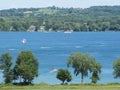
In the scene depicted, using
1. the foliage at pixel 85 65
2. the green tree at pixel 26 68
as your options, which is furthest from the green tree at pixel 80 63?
the green tree at pixel 26 68

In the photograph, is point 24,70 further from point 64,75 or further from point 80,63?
point 80,63

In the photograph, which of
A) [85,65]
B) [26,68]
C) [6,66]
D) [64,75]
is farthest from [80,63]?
[6,66]

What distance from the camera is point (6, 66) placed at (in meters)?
68.4

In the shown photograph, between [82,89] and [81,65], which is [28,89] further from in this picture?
[81,65]

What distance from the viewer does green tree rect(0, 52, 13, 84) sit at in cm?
6719

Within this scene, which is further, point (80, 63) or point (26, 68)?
point (80, 63)

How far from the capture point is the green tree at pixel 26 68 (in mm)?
65938

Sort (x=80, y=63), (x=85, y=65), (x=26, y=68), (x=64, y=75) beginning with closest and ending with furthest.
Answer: (x=26, y=68), (x=64, y=75), (x=85, y=65), (x=80, y=63)

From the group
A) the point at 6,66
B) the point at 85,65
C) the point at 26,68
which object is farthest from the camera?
the point at 85,65

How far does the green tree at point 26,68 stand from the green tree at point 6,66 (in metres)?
0.77

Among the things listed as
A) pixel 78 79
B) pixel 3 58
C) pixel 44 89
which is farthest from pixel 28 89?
pixel 78 79

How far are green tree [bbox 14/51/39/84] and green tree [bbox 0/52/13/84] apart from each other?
77 centimetres

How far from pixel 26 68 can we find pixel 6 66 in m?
3.85

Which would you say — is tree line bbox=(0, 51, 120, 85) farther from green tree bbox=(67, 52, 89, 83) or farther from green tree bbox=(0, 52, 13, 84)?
green tree bbox=(67, 52, 89, 83)
